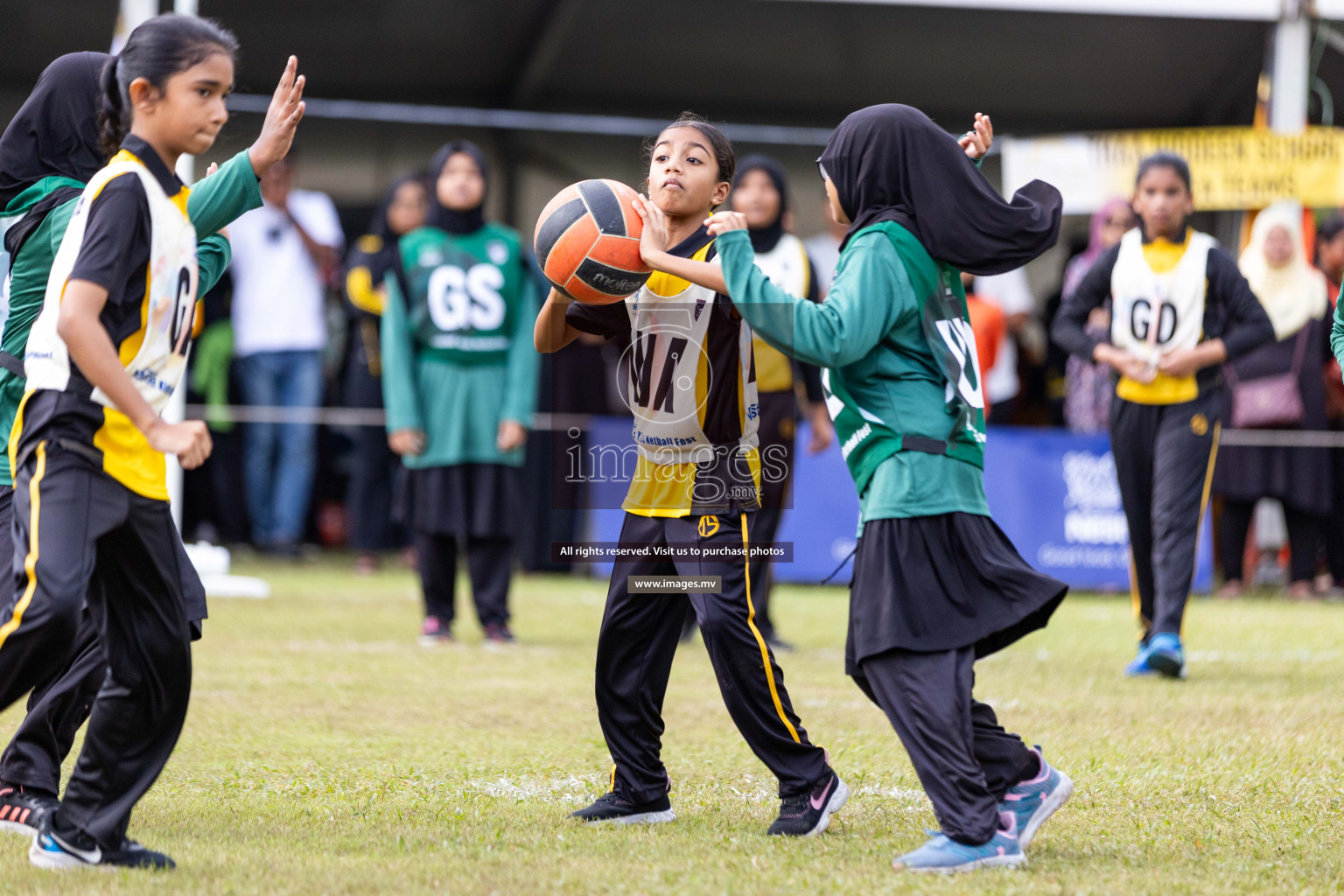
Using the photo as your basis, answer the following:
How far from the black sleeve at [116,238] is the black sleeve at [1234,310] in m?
5.08

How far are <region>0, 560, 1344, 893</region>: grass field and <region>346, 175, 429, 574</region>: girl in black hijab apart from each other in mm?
3622

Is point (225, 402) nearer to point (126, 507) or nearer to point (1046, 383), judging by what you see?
point (1046, 383)

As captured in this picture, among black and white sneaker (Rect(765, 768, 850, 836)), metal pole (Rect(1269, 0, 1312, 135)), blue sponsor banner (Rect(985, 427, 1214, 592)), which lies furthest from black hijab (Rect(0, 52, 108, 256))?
metal pole (Rect(1269, 0, 1312, 135))

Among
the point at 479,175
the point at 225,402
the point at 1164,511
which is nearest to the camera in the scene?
the point at 1164,511

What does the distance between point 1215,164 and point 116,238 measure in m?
9.68

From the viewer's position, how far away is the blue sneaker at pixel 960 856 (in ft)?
10.8

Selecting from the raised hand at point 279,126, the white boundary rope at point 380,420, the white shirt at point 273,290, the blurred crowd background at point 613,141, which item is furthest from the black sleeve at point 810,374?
the white shirt at point 273,290

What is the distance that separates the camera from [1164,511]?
6.84m

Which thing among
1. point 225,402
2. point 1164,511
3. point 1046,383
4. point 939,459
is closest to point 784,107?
point 1046,383

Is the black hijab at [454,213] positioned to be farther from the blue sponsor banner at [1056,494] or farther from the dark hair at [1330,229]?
the dark hair at [1330,229]

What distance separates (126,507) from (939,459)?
5.74ft

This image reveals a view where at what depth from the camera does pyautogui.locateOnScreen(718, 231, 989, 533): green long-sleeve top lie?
11.0 ft

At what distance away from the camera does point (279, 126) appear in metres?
3.54

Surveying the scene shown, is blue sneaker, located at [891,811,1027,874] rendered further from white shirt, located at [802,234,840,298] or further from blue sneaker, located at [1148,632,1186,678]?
white shirt, located at [802,234,840,298]
